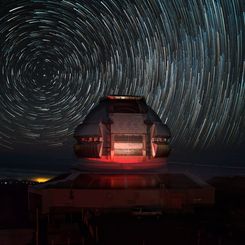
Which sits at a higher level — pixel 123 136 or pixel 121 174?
pixel 123 136

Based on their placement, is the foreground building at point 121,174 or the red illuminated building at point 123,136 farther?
the red illuminated building at point 123,136

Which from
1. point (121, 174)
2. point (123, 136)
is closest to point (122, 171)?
point (121, 174)

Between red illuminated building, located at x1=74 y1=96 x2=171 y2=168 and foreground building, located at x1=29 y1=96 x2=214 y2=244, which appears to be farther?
red illuminated building, located at x1=74 y1=96 x2=171 y2=168

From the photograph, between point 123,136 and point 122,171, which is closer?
point 122,171

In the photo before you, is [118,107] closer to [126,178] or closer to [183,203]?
[126,178]

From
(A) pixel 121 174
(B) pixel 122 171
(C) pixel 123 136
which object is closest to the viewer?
(A) pixel 121 174

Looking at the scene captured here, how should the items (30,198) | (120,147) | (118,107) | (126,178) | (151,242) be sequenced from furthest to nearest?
(118,107)
(120,147)
(126,178)
(30,198)
(151,242)

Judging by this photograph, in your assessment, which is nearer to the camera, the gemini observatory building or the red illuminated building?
the gemini observatory building

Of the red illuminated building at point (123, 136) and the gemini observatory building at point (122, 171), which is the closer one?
the gemini observatory building at point (122, 171)

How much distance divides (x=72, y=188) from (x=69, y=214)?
2373 millimetres

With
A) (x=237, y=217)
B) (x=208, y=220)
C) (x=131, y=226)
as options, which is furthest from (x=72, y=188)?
(x=237, y=217)

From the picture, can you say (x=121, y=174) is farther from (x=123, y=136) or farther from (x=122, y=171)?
(x=123, y=136)

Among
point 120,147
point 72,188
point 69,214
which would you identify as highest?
point 120,147

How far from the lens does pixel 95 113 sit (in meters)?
43.9
